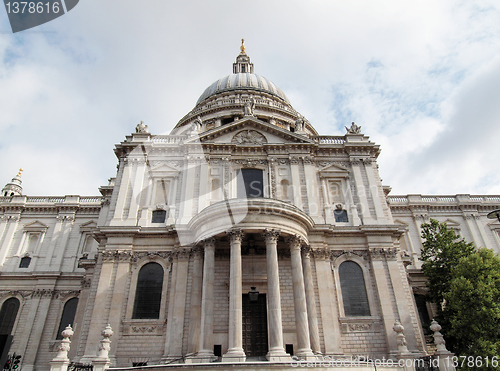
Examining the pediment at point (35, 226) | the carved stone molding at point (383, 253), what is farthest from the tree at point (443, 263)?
the pediment at point (35, 226)

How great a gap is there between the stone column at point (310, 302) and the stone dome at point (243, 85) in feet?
85.3

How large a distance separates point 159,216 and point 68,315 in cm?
1634

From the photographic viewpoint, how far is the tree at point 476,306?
18.5 m

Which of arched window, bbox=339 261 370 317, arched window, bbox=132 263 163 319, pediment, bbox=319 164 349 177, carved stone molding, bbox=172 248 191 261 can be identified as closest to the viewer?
arched window, bbox=132 263 163 319

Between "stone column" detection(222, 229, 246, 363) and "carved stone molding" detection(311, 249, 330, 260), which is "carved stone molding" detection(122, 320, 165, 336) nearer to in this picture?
"stone column" detection(222, 229, 246, 363)

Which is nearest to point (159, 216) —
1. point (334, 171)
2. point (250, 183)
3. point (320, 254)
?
point (250, 183)

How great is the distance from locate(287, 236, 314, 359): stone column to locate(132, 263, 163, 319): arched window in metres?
8.27

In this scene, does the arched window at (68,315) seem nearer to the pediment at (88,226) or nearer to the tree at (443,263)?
the pediment at (88,226)

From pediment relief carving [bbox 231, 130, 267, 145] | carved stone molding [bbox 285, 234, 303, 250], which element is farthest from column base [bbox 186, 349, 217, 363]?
pediment relief carving [bbox 231, 130, 267, 145]

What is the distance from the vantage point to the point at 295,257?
19.4 meters

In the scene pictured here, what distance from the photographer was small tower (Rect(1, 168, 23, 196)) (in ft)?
137

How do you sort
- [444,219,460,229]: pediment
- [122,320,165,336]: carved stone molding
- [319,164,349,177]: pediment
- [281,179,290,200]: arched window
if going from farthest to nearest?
[444,219,460,229]: pediment
[319,164,349,177]: pediment
[281,179,290,200]: arched window
[122,320,165,336]: carved stone molding

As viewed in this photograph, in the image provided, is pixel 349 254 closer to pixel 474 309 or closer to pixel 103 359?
pixel 474 309

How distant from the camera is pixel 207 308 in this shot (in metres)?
18.0
